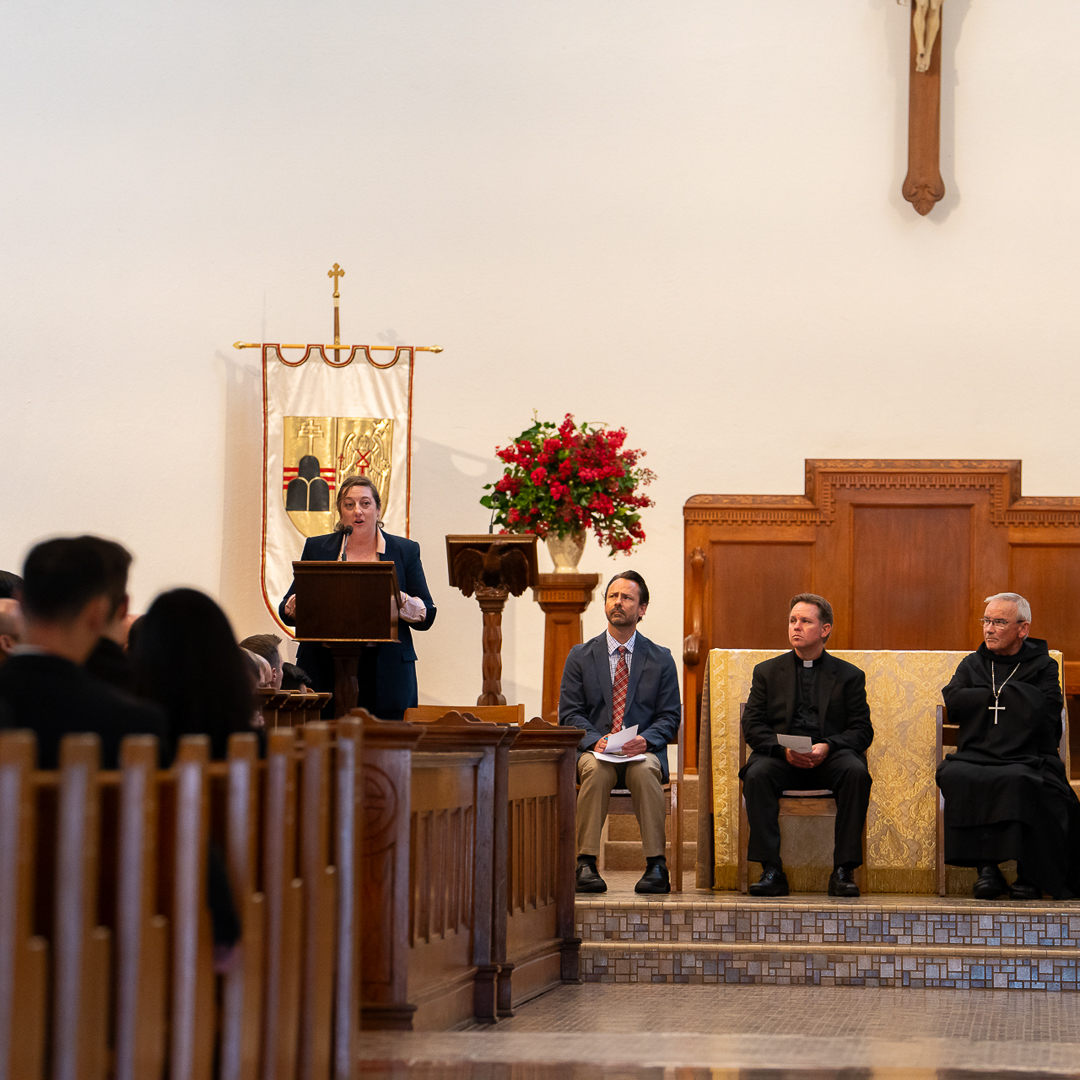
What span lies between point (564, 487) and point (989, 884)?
99.4 inches

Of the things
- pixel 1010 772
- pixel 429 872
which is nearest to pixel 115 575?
pixel 429 872

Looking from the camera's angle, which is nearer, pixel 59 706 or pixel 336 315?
pixel 59 706

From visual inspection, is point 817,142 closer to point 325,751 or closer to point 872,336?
point 872,336

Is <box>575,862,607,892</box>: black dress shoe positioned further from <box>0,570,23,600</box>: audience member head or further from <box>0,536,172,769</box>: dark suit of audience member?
<box>0,536,172,769</box>: dark suit of audience member

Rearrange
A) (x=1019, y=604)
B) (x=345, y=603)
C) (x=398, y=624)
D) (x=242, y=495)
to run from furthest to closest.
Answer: (x=242, y=495) < (x=1019, y=604) < (x=398, y=624) < (x=345, y=603)

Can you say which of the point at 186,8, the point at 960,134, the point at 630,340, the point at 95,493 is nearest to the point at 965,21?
the point at 960,134

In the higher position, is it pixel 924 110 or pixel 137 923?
pixel 924 110

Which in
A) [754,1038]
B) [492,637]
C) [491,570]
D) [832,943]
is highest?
[491,570]

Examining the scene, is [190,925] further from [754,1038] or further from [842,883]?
[842,883]

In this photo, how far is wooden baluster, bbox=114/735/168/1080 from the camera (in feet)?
6.50

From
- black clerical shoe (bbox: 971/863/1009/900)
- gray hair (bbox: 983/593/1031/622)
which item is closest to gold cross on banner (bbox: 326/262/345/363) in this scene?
gray hair (bbox: 983/593/1031/622)

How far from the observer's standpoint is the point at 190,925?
2.09 metres

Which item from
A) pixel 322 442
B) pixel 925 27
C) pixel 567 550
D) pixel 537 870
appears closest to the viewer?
pixel 537 870

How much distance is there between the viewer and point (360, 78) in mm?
8391
